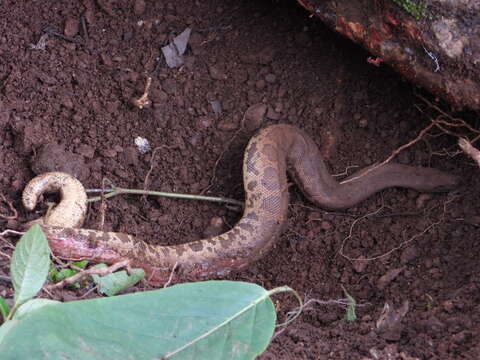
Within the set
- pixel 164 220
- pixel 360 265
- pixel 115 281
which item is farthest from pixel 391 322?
pixel 164 220

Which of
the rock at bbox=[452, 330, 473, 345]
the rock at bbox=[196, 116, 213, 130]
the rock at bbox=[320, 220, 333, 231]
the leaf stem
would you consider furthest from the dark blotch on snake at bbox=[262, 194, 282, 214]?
the rock at bbox=[452, 330, 473, 345]

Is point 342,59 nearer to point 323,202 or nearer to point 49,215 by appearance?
point 323,202

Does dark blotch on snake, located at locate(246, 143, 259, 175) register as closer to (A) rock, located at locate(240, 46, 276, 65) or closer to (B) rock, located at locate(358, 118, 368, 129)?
(A) rock, located at locate(240, 46, 276, 65)

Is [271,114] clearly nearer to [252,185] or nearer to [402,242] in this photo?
[252,185]

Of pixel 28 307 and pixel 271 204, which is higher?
pixel 28 307

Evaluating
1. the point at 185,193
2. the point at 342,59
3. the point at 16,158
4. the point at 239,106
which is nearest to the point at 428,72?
the point at 342,59

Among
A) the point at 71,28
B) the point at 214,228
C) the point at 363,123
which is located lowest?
the point at 214,228

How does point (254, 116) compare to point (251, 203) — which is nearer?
point (251, 203)
